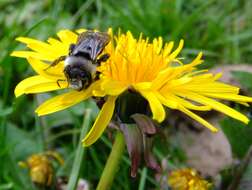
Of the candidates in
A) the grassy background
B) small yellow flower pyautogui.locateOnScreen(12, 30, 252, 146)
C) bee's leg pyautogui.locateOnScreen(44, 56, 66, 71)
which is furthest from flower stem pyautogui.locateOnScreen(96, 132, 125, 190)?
the grassy background

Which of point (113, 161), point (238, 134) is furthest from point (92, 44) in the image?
point (238, 134)

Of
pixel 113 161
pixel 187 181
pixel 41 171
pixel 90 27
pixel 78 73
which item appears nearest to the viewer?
pixel 78 73

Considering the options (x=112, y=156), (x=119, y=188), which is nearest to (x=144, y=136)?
(x=112, y=156)

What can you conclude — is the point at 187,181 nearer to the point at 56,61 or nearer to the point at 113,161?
the point at 113,161

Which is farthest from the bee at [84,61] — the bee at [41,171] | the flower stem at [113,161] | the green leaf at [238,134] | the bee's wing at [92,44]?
the green leaf at [238,134]

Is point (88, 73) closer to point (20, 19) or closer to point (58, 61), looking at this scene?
point (58, 61)
